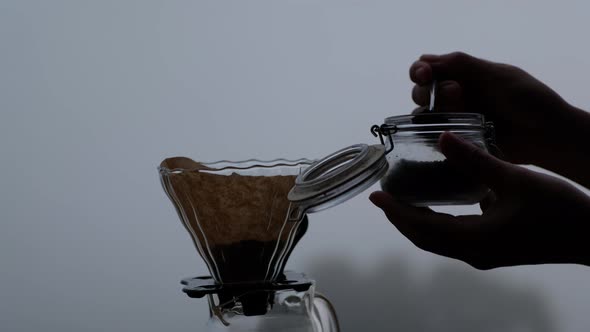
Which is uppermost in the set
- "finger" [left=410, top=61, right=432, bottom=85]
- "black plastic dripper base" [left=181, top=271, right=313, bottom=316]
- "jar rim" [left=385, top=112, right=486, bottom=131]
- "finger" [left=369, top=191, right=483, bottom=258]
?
"finger" [left=410, top=61, right=432, bottom=85]

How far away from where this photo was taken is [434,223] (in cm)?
59

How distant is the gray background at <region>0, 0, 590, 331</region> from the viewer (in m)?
1.02

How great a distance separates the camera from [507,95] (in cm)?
81

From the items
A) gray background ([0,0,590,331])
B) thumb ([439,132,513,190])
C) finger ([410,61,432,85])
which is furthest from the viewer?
gray background ([0,0,590,331])

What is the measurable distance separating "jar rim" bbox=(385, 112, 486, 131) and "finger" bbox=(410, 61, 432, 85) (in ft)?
0.53

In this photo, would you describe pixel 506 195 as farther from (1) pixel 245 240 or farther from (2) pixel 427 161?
(1) pixel 245 240

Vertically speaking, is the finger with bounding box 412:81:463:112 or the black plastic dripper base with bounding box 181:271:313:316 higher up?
the finger with bounding box 412:81:463:112

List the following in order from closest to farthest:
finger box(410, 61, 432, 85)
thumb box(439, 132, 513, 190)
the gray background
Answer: thumb box(439, 132, 513, 190) → finger box(410, 61, 432, 85) → the gray background

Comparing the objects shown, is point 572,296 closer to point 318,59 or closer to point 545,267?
point 545,267

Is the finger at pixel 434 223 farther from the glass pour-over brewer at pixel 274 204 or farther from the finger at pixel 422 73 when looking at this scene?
the finger at pixel 422 73

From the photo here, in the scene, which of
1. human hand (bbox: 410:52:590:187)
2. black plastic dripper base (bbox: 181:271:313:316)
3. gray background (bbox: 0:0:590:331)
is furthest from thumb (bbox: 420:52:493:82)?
black plastic dripper base (bbox: 181:271:313:316)

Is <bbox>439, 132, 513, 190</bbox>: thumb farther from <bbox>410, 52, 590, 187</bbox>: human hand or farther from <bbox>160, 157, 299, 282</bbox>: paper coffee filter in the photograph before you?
<bbox>410, 52, 590, 187</bbox>: human hand

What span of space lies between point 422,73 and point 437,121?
0.59ft

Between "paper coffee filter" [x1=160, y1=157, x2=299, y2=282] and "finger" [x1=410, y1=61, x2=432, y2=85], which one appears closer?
"paper coffee filter" [x1=160, y1=157, x2=299, y2=282]
